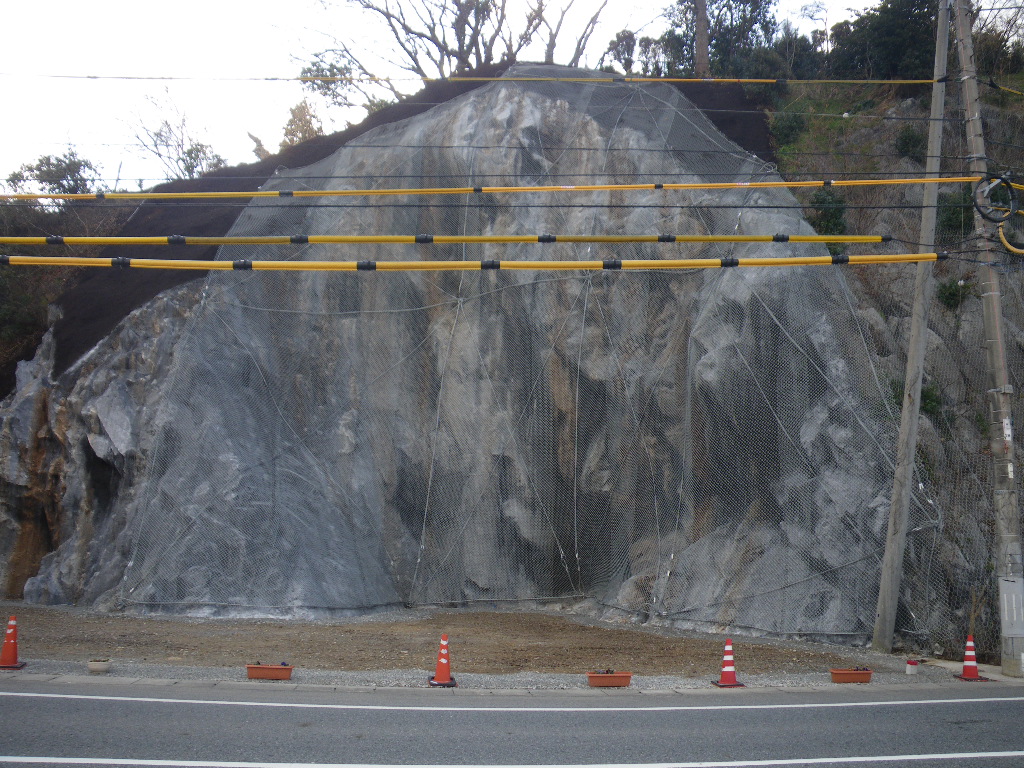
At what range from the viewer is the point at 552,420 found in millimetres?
14969

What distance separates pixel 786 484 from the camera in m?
11.8

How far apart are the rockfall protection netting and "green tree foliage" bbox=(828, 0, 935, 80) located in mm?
6813

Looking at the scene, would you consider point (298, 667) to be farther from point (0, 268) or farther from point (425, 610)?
point (0, 268)

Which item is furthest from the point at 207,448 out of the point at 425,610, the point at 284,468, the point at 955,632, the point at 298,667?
the point at 955,632

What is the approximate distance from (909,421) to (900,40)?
14.0 meters

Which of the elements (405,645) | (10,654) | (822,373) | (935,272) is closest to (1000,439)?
(822,373)

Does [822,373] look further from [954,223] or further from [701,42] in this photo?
[701,42]

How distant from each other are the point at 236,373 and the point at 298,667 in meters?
7.23

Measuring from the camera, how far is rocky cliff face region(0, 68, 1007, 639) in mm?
11820

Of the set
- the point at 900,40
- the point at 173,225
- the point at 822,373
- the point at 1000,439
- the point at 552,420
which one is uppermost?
the point at 900,40

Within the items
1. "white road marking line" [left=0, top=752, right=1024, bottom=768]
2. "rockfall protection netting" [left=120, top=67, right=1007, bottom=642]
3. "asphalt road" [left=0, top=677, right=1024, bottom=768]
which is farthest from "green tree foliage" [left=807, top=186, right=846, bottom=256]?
"white road marking line" [left=0, top=752, right=1024, bottom=768]

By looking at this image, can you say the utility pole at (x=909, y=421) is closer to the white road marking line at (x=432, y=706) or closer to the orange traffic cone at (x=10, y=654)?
the white road marking line at (x=432, y=706)

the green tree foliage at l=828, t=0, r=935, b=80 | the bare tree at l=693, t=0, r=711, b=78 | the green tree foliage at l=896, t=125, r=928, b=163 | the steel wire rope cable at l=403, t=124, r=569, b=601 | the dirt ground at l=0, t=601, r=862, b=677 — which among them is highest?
the bare tree at l=693, t=0, r=711, b=78

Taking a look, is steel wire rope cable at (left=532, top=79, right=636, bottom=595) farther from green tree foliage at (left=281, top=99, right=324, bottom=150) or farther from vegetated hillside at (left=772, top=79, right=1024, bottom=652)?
green tree foliage at (left=281, top=99, right=324, bottom=150)
